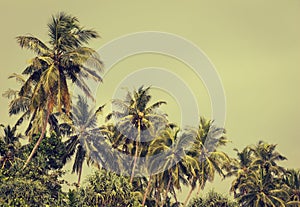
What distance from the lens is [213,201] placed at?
51.9 meters

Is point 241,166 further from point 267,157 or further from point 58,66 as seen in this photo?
point 58,66

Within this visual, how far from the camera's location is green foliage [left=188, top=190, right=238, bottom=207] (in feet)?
169

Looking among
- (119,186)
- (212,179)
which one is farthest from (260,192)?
(119,186)

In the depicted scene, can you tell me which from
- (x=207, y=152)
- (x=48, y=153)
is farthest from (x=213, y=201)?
(x=48, y=153)

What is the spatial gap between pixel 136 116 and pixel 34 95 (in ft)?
47.0

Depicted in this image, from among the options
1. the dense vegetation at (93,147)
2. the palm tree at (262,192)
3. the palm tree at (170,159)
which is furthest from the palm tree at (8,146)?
the palm tree at (262,192)

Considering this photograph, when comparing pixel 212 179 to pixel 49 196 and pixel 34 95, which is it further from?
pixel 34 95

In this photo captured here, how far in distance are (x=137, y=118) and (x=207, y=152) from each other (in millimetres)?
10526

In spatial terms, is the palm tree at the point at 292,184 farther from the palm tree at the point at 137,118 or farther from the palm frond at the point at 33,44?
the palm frond at the point at 33,44

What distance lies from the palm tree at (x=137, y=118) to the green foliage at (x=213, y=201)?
8450 mm

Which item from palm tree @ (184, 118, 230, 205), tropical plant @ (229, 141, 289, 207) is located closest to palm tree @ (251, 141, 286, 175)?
tropical plant @ (229, 141, 289, 207)

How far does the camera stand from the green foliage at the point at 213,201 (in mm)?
51625

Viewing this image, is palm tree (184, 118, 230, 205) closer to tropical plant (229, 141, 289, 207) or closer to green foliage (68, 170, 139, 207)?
tropical plant (229, 141, 289, 207)

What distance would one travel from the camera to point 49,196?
129 ft
